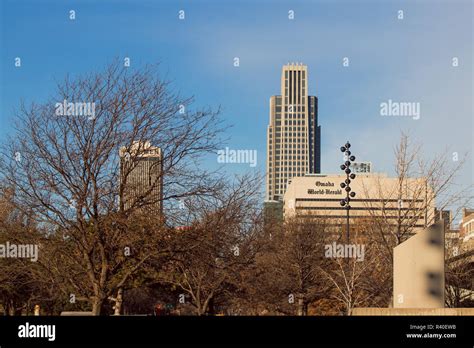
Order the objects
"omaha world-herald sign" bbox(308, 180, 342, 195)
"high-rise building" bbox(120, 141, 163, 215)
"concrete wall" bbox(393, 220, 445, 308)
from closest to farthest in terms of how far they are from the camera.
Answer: "high-rise building" bbox(120, 141, 163, 215), "concrete wall" bbox(393, 220, 445, 308), "omaha world-herald sign" bbox(308, 180, 342, 195)

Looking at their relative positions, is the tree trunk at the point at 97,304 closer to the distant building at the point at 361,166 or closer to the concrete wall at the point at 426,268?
the concrete wall at the point at 426,268

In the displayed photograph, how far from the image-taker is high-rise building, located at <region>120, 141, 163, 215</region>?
18406 millimetres

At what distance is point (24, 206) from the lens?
1831 centimetres

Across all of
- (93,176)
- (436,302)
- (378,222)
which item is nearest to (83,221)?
(93,176)

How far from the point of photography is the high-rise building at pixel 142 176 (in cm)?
1841

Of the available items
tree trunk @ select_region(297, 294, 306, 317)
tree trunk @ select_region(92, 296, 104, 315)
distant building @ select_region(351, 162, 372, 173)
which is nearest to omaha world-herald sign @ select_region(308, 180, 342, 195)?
distant building @ select_region(351, 162, 372, 173)

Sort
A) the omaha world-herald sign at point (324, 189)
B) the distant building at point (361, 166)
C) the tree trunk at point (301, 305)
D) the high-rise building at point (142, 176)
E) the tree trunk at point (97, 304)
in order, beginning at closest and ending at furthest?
the high-rise building at point (142, 176), the tree trunk at point (97, 304), the distant building at point (361, 166), the tree trunk at point (301, 305), the omaha world-herald sign at point (324, 189)

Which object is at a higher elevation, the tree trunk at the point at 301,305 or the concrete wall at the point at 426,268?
the concrete wall at the point at 426,268

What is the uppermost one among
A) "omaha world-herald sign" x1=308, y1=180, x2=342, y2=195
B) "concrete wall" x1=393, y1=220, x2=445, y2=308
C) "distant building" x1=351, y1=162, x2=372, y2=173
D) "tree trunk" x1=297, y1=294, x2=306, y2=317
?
"omaha world-herald sign" x1=308, y1=180, x2=342, y2=195

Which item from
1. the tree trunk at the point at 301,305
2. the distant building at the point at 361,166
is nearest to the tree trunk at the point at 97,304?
the distant building at the point at 361,166

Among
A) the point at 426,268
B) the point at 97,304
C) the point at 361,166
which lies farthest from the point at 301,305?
the point at 97,304

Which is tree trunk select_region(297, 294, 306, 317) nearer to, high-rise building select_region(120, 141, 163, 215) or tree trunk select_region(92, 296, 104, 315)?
tree trunk select_region(92, 296, 104, 315)

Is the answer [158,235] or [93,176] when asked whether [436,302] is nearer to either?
[158,235]
